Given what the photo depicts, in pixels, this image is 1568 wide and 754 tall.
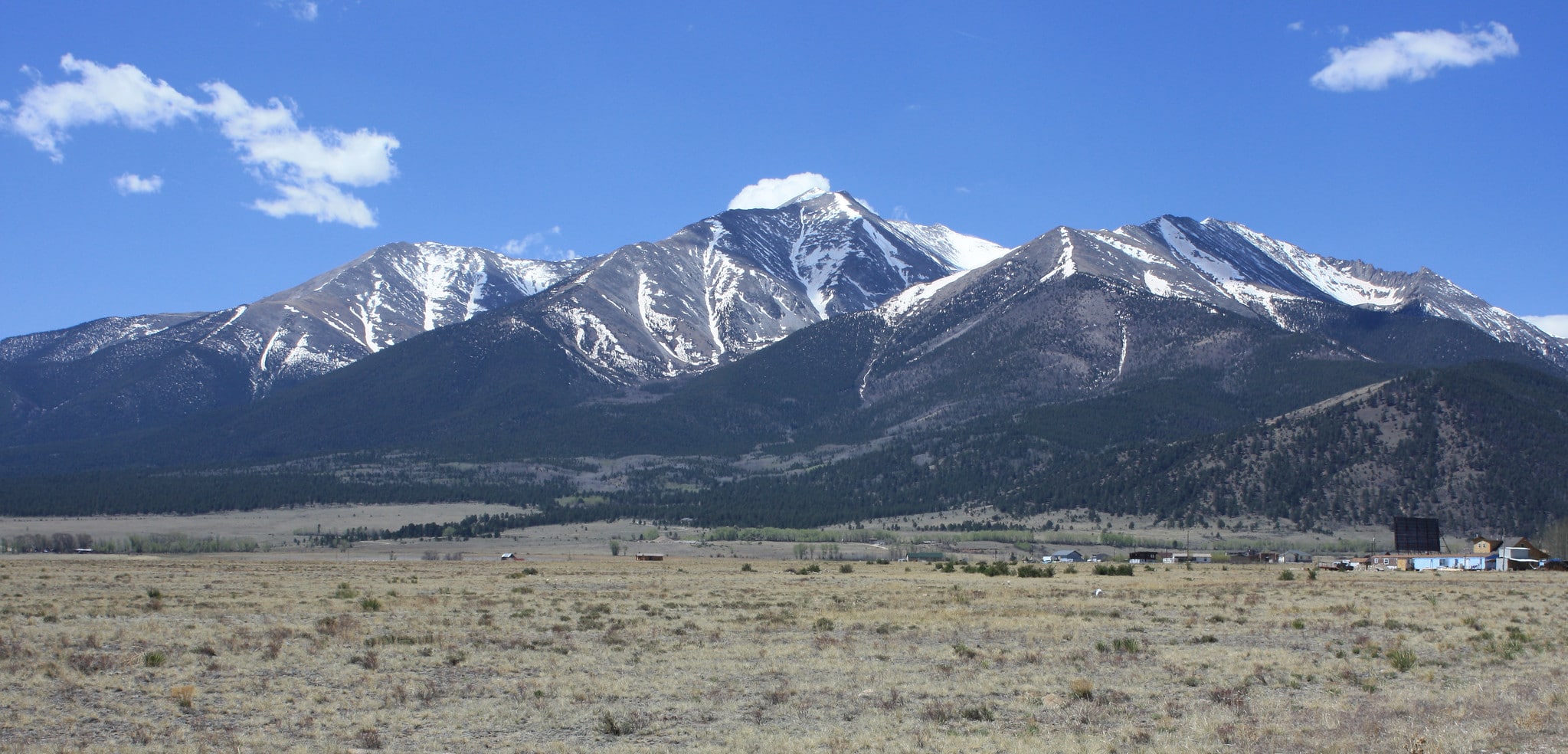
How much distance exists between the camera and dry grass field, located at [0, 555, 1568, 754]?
19391 mm

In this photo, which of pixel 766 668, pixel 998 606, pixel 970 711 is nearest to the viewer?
pixel 970 711

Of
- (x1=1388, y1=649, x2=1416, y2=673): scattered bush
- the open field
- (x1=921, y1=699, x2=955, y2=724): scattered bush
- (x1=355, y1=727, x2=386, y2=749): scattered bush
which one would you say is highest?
(x1=1388, y1=649, x2=1416, y2=673): scattered bush

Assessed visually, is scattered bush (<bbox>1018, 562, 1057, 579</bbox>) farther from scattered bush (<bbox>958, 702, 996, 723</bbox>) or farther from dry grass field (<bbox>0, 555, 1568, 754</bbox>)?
scattered bush (<bbox>958, 702, 996, 723</bbox>)

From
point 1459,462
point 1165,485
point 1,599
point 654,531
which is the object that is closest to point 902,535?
point 654,531

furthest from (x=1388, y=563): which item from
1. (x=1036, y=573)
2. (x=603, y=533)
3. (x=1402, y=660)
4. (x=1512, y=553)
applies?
(x=603, y=533)

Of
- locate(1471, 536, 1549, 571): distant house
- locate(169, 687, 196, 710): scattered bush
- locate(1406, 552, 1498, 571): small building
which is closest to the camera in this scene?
locate(169, 687, 196, 710): scattered bush

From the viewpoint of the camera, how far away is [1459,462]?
6757 inches

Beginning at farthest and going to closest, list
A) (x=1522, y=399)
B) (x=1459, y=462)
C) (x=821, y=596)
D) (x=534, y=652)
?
(x=1522, y=399) < (x=1459, y=462) < (x=821, y=596) < (x=534, y=652)

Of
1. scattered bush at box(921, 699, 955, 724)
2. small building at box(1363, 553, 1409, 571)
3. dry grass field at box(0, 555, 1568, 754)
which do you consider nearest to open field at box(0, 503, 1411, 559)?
small building at box(1363, 553, 1409, 571)

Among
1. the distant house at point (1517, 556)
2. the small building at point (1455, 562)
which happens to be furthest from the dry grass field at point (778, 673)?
the distant house at point (1517, 556)

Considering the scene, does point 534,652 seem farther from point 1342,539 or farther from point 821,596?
point 1342,539

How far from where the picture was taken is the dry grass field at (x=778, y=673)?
19.4 metres

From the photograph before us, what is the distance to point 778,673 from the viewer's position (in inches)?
1040

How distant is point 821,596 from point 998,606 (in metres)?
8.69
